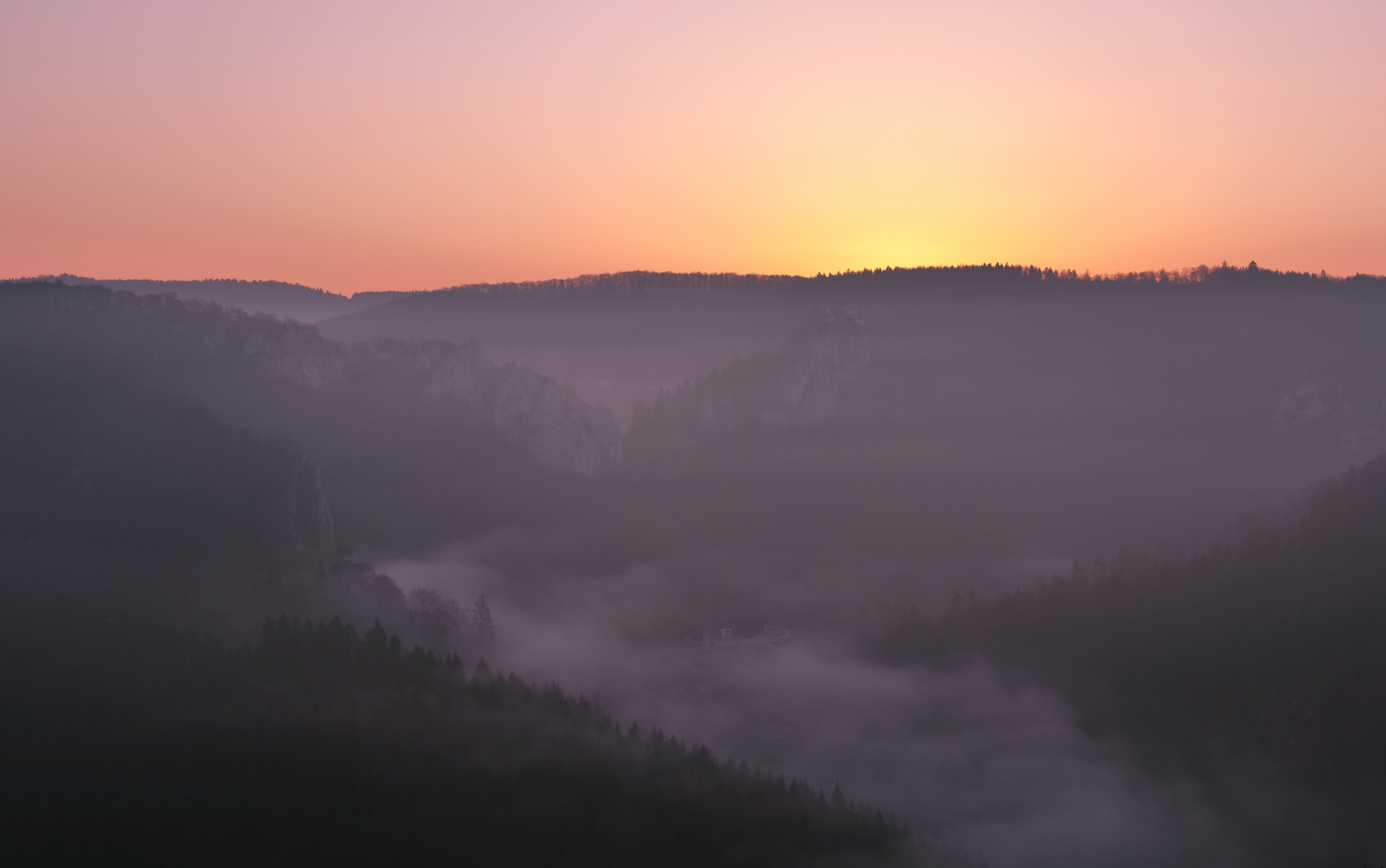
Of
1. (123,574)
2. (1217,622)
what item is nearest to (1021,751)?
(1217,622)

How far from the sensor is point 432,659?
115 metres

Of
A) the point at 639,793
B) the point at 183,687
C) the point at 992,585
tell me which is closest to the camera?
the point at 639,793

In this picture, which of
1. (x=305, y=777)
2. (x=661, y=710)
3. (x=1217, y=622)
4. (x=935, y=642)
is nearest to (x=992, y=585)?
(x=935, y=642)

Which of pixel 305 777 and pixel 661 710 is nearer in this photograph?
pixel 305 777

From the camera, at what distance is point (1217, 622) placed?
5113 inches

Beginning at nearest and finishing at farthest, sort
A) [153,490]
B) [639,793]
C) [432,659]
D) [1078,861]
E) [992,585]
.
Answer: [639,793] < [1078,861] < [432,659] < [153,490] < [992,585]

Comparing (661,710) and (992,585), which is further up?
(992,585)

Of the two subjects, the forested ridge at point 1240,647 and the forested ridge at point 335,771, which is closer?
the forested ridge at point 335,771

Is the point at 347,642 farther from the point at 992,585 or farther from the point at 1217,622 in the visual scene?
the point at 992,585

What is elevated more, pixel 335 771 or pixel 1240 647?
pixel 1240 647

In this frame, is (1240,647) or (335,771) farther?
(1240,647)

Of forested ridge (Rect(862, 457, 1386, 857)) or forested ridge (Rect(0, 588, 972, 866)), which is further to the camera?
forested ridge (Rect(862, 457, 1386, 857))

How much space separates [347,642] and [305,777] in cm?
2631

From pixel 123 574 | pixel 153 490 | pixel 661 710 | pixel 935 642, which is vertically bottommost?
pixel 661 710
